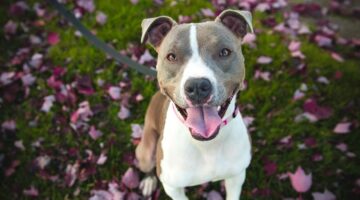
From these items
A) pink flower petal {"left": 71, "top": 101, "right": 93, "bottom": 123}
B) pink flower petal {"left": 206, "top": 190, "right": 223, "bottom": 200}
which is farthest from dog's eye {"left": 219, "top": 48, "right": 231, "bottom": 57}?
pink flower petal {"left": 71, "top": 101, "right": 93, "bottom": 123}

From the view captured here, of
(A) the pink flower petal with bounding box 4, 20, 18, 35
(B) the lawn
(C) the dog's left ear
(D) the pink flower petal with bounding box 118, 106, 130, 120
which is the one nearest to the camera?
(C) the dog's left ear

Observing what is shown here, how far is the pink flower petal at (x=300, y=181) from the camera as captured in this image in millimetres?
3943

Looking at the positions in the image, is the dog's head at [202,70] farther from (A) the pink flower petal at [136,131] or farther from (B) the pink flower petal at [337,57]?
(B) the pink flower petal at [337,57]

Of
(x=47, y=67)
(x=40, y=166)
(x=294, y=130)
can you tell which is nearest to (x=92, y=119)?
(x=40, y=166)

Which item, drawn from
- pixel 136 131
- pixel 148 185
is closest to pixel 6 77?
pixel 136 131

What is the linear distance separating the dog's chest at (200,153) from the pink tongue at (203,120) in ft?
0.75

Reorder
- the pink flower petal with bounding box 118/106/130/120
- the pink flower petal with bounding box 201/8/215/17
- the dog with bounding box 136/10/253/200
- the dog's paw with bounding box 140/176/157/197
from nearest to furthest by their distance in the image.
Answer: the dog with bounding box 136/10/253/200, the dog's paw with bounding box 140/176/157/197, the pink flower petal with bounding box 118/106/130/120, the pink flower petal with bounding box 201/8/215/17

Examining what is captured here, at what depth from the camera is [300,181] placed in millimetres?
3965

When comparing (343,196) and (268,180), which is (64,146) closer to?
(268,180)

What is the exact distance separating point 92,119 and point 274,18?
2.56 metres

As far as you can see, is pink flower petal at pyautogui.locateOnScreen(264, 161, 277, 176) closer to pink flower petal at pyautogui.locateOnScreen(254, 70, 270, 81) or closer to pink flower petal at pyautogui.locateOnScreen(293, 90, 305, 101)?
pink flower petal at pyautogui.locateOnScreen(293, 90, 305, 101)

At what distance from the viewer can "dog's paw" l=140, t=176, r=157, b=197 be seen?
13.2 feet

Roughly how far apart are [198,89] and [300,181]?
6.41ft

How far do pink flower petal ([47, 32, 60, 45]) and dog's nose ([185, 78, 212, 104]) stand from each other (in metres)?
3.45
